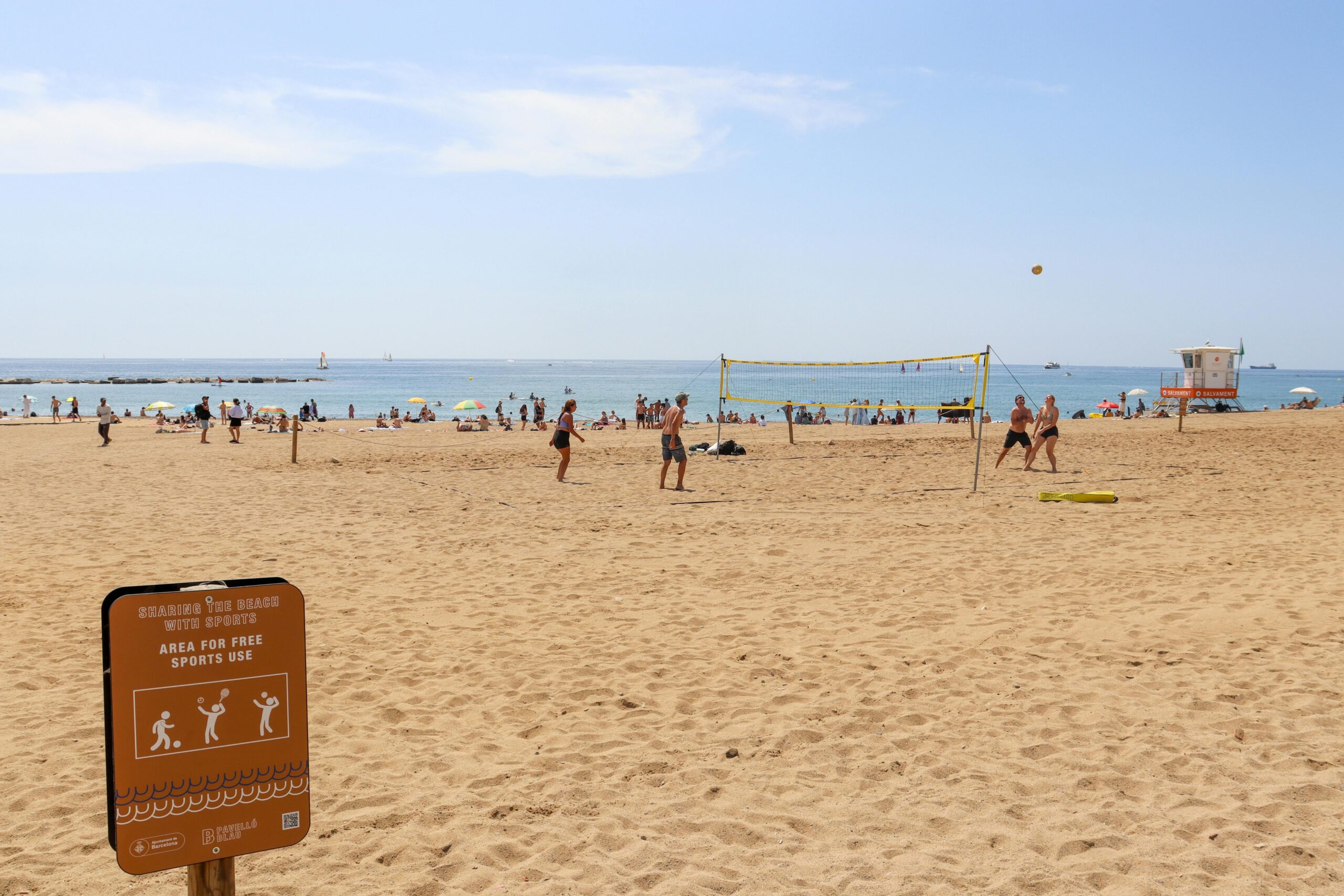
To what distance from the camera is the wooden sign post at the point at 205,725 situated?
1.78 m

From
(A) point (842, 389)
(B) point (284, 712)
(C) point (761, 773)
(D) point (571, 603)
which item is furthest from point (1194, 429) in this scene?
(A) point (842, 389)

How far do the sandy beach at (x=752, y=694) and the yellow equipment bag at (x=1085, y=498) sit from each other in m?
0.30

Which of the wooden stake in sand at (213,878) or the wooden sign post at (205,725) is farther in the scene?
the wooden stake in sand at (213,878)

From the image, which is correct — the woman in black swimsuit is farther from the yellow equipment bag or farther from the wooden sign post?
the wooden sign post

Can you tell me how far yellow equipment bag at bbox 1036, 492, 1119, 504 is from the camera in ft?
36.2

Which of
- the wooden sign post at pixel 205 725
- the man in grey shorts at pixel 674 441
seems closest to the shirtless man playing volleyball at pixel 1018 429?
the man in grey shorts at pixel 674 441

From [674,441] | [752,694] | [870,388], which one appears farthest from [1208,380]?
[870,388]

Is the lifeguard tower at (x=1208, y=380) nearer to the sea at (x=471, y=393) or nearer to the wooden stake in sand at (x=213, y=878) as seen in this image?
the sea at (x=471, y=393)

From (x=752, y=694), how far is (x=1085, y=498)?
8.09m

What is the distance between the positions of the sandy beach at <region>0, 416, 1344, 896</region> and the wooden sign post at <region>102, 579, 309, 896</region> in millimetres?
1263

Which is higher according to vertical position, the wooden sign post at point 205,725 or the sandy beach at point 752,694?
the wooden sign post at point 205,725

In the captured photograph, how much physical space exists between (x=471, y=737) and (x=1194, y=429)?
23372 mm

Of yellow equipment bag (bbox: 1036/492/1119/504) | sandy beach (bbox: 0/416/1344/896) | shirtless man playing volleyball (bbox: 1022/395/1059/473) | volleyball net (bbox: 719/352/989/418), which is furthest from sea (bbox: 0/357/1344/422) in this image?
sandy beach (bbox: 0/416/1344/896)

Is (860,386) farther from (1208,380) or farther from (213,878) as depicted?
(213,878)
